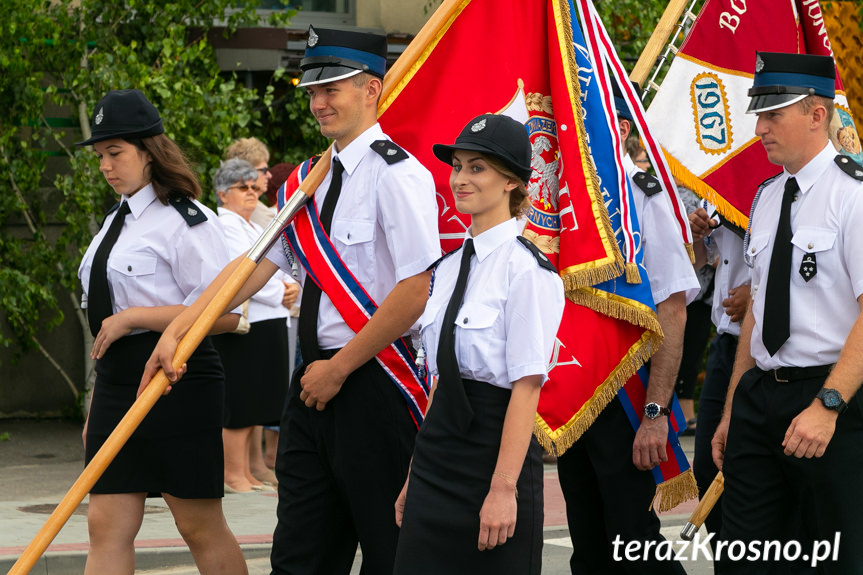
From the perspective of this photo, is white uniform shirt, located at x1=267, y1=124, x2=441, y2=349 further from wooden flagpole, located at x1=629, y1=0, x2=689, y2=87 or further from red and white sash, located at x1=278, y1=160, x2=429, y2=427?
wooden flagpole, located at x1=629, y1=0, x2=689, y2=87

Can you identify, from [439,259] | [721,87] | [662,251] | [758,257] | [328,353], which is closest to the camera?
[439,259]

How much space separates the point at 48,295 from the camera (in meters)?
10.1

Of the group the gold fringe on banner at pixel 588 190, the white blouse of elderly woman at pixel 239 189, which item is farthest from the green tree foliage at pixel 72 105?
the gold fringe on banner at pixel 588 190

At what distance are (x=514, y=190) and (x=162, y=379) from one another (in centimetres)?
141

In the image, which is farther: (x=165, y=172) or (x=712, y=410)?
(x=712, y=410)

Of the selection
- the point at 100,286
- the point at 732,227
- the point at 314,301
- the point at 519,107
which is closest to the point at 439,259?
the point at 314,301

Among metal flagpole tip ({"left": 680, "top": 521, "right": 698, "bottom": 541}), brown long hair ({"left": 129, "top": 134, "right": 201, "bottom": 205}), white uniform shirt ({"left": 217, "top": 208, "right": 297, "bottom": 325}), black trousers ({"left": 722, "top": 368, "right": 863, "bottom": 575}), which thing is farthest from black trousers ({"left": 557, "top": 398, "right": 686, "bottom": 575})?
white uniform shirt ({"left": 217, "top": 208, "right": 297, "bottom": 325})

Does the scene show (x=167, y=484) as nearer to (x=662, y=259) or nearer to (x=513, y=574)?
(x=513, y=574)

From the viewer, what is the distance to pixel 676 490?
5.29m

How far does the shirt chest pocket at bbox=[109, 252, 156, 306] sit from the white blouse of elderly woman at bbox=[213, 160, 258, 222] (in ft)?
12.2

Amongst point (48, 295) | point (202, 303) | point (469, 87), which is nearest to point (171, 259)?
point (202, 303)

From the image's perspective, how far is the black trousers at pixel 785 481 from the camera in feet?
14.3

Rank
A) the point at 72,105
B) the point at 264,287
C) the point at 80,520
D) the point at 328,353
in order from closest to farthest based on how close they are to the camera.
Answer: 1. the point at 328,353
2. the point at 80,520
3. the point at 264,287
4. the point at 72,105

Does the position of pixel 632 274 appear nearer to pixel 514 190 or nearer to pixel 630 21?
pixel 514 190
